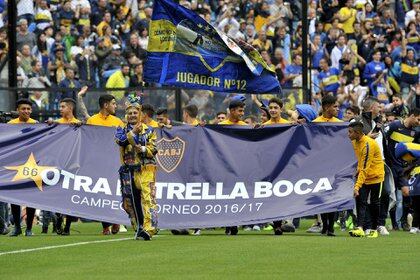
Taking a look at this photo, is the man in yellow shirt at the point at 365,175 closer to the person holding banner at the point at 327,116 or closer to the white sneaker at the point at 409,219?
the person holding banner at the point at 327,116

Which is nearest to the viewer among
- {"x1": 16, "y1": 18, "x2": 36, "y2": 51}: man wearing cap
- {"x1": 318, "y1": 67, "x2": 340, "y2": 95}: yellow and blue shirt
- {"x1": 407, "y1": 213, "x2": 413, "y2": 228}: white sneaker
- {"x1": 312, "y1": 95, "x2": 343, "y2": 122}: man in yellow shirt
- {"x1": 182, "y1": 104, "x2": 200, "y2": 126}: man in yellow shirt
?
{"x1": 312, "y1": 95, "x2": 343, "y2": 122}: man in yellow shirt

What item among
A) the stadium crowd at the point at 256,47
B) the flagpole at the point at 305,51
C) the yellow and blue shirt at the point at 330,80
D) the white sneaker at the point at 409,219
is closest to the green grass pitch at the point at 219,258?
the white sneaker at the point at 409,219

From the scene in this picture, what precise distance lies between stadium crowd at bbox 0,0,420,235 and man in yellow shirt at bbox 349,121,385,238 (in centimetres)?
570

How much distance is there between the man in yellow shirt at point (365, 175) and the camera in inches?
770

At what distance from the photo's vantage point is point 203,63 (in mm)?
21953

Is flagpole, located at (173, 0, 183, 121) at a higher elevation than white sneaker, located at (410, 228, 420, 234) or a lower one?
higher

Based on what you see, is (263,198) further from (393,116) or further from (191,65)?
(393,116)

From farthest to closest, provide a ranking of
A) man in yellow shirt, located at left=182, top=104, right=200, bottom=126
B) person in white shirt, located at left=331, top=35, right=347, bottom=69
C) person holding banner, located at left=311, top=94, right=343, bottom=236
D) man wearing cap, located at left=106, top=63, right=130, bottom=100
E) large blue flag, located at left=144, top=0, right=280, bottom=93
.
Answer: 1. person in white shirt, located at left=331, top=35, right=347, bottom=69
2. man wearing cap, located at left=106, top=63, right=130, bottom=100
3. man in yellow shirt, located at left=182, top=104, right=200, bottom=126
4. large blue flag, located at left=144, top=0, right=280, bottom=93
5. person holding banner, located at left=311, top=94, right=343, bottom=236

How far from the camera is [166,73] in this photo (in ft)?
71.9

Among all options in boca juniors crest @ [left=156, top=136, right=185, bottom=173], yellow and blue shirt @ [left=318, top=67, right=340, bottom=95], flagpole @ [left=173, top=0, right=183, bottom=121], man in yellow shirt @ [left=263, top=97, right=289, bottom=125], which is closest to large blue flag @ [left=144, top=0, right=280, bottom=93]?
man in yellow shirt @ [left=263, top=97, right=289, bottom=125]

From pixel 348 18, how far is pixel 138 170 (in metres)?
18.1

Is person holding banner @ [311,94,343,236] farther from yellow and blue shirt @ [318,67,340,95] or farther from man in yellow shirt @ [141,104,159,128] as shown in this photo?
yellow and blue shirt @ [318,67,340,95]

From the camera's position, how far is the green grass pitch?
13.7m

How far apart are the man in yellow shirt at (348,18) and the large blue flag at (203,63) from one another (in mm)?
13456
